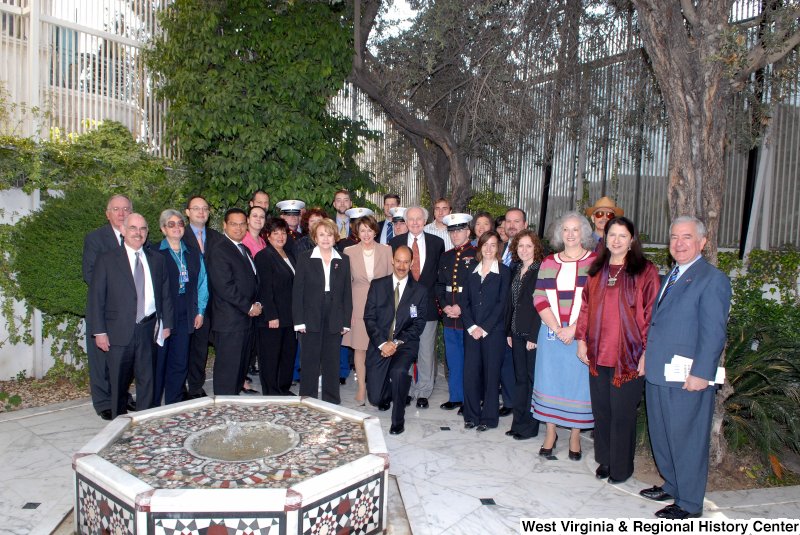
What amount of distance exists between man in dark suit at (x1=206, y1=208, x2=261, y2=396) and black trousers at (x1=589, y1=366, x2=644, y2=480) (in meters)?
3.15

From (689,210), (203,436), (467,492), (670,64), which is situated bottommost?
(467,492)

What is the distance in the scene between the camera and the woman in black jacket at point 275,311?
593cm

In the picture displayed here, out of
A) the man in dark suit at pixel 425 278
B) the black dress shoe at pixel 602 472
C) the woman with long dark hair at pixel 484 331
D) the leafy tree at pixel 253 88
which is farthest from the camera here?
the leafy tree at pixel 253 88

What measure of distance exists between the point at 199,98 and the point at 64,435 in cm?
478

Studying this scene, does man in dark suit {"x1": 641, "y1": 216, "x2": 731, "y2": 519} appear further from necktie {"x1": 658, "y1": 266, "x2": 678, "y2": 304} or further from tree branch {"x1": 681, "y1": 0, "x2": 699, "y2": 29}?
tree branch {"x1": 681, "y1": 0, "x2": 699, "y2": 29}

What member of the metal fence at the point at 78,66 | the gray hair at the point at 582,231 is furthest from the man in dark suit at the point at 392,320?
the metal fence at the point at 78,66

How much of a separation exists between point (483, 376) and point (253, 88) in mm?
5147

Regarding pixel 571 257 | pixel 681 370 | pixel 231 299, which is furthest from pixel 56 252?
pixel 681 370

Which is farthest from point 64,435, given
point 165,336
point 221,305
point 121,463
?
point 121,463

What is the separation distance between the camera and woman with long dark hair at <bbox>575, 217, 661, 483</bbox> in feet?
14.0

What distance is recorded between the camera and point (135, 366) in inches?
205

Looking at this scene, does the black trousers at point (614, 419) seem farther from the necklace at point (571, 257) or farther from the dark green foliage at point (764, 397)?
the dark green foliage at point (764, 397)

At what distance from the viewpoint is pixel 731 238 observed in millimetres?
8078

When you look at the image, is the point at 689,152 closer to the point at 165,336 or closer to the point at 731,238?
the point at 731,238
